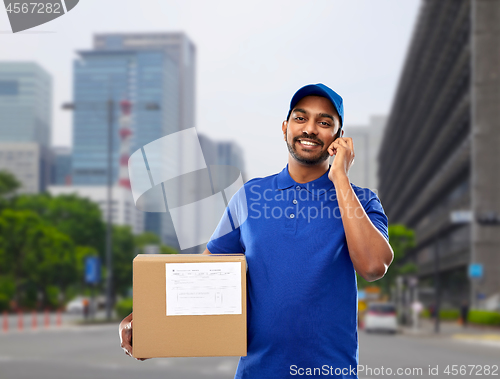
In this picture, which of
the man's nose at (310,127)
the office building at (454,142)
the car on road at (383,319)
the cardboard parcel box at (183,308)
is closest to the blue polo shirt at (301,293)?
the cardboard parcel box at (183,308)

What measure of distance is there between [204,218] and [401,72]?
2999 inches

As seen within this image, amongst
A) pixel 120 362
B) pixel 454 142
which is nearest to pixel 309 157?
pixel 120 362

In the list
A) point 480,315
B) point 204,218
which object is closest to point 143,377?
point 204,218

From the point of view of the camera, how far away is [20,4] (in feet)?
14.3

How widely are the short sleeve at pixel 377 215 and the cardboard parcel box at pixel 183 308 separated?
0.56 m

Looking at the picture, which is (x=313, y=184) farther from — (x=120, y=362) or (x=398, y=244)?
(x=398, y=244)

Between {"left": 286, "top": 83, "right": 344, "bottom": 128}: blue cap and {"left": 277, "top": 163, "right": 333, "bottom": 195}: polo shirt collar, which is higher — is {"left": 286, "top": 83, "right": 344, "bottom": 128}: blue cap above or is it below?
above

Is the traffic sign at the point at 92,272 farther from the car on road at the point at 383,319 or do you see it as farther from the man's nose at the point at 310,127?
the man's nose at the point at 310,127

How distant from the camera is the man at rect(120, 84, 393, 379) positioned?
2.42 meters

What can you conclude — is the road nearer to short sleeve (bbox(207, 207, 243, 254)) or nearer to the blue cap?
short sleeve (bbox(207, 207, 243, 254))

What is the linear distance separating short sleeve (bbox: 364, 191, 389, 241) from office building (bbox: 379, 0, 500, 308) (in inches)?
861

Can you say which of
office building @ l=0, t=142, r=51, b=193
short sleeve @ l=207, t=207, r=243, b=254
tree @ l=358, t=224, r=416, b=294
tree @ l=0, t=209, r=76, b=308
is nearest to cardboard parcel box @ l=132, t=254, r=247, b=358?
short sleeve @ l=207, t=207, r=243, b=254

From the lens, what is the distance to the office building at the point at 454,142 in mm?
40125

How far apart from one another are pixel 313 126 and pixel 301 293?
2.12ft
